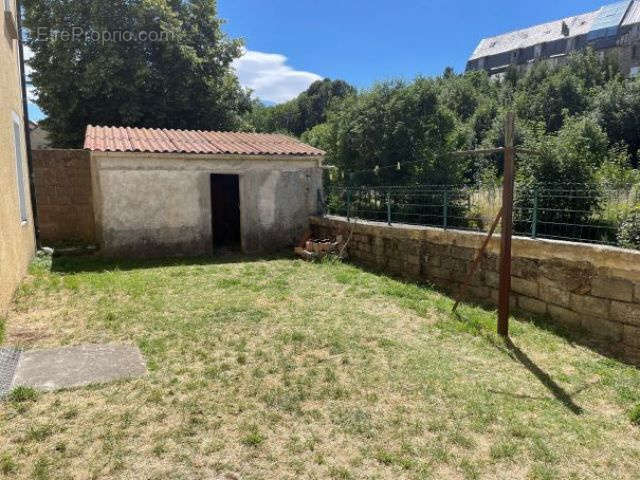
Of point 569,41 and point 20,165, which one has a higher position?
point 569,41

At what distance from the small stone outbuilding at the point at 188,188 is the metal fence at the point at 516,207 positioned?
1356 mm

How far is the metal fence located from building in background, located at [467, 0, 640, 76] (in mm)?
55126

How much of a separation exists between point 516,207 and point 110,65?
15.6m

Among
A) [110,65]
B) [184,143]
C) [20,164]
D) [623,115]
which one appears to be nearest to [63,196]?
[20,164]

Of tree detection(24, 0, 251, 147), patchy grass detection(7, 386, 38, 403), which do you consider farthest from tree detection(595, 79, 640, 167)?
patchy grass detection(7, 386, 38, 403)

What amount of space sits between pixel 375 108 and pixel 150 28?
9351mm

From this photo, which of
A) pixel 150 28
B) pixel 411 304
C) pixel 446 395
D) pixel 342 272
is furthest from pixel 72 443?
pixel 150 28

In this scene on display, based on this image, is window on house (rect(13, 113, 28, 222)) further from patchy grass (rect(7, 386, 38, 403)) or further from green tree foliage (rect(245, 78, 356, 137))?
green tree foliage (rect(245, 78, 356, 137))

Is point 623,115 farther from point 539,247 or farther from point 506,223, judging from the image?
point 506,223

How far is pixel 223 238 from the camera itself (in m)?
12.9

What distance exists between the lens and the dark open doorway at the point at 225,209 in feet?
42.1

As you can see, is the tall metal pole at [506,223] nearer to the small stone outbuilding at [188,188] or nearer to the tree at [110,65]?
the small stone outbuilding at [188,188]

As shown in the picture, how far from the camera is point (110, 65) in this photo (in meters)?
16.6

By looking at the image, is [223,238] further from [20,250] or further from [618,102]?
[618,102]
